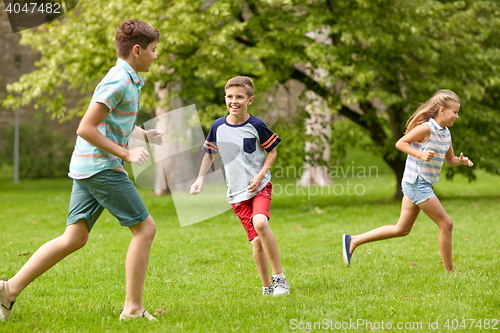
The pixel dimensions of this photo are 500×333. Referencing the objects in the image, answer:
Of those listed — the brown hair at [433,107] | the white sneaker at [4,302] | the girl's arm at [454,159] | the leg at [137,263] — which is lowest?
the white sneaker at [4,302]

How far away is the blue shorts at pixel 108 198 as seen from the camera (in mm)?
3264

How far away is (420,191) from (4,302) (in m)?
3.49

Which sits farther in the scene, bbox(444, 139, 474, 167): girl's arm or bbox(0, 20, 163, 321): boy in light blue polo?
bbox(444, 139, 474, 167): girl's arm

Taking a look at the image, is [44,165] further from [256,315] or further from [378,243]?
[256,315]


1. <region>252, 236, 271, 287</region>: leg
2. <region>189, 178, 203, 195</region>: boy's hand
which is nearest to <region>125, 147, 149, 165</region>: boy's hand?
<region>189, 178, 203, 195</region>: boy's hand

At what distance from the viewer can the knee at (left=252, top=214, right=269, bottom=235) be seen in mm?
4008

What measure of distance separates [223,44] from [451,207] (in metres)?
5.83

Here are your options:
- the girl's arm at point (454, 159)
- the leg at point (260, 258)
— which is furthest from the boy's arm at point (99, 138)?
the girl's arm at point (454, 159)

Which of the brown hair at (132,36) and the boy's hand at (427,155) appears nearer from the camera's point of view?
the brown hair at (132,36)

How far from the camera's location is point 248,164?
4211mm

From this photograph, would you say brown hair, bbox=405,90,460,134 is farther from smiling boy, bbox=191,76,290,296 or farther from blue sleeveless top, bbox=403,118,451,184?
smiling boy, bbox=191,76,290,296

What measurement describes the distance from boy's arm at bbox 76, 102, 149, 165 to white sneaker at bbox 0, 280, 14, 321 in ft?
3.73

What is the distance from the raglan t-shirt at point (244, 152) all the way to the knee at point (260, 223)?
21 centimetres

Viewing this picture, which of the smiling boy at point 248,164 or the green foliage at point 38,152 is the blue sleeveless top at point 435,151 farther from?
the green foliage at point 38,152
